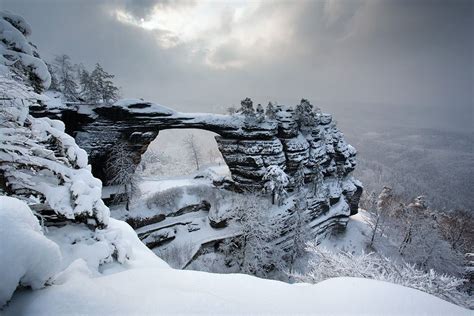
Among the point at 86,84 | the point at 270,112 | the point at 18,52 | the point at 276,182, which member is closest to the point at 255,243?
the point at 276,182

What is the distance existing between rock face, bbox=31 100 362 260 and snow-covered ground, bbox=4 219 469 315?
2176cm

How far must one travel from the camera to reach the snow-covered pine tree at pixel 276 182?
25.9 m

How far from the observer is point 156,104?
Answer: 26.2 m

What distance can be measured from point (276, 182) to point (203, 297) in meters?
23.8

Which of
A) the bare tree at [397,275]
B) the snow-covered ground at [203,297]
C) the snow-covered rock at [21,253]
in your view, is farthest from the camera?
the bare tree at [397,275]

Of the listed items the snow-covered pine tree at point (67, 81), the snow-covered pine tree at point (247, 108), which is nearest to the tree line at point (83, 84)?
the snow-covered pine tree at point (67, 81)

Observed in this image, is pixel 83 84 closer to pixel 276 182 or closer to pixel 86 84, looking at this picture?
pixel 86 84

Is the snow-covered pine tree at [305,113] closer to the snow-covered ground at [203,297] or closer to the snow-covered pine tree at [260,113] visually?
the snow-covered pine tree at [260,113]

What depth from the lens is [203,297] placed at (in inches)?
114

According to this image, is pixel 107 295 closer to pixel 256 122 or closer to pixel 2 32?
pixel 2 32

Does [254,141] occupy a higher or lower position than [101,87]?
lower

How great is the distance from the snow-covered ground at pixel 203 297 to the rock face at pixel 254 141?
21.8 metres

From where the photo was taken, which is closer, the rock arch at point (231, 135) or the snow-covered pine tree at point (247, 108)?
the rock arch at point (231, 135)

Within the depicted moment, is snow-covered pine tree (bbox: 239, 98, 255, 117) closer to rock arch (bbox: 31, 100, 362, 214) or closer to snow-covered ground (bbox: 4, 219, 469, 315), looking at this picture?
rock arch (bbox: 31, 100, 362, 214)
